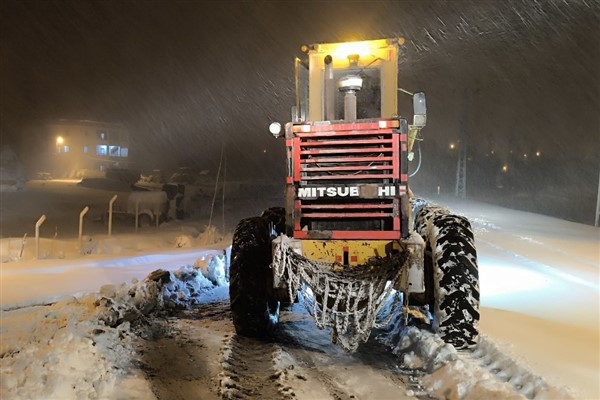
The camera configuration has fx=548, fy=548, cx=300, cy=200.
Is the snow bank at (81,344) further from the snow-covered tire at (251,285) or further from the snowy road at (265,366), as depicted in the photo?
the snow-covered tire at (251,285)

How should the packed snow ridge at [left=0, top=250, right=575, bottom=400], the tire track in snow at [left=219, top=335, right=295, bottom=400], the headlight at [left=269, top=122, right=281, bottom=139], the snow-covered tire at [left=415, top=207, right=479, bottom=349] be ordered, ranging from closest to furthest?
the packed snow ridge at [left=0, top=250, right=575, bottom=400] → the tire track in snow at [left=219, top=335, right=295, bottom=400] → the snow-covered tire at [left=415, top=207, right=479, bottom=349] → the headlight at [left=269, top=122, right=281, bottom=139]

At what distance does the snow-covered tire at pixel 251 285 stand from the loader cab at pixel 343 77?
1.76 metres

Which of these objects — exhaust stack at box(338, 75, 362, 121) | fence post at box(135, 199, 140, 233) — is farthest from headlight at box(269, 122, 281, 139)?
fence post at box(135, 199, 140, 233)

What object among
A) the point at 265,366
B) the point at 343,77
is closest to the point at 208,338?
the point at 265,366

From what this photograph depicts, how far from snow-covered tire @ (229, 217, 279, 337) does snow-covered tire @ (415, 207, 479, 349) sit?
202cm

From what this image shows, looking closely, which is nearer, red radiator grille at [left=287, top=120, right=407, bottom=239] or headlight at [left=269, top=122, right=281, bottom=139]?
red radiator grille at [left=287, top=120, right=407, bottom=239]

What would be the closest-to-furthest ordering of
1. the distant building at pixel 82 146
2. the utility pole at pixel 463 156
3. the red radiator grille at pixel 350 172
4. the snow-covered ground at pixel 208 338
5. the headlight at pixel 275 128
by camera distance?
the snow-covered ground at pixel 208 338 → the red radiator grille at pixel 350 172 → the headlight at pixel 275 128 → the utility pole at pixel 463 156 → the distant building at pixel 82 146

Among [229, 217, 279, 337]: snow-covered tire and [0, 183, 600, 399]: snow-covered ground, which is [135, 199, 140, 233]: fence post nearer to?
[0, 183, 600, 399]: snow-covered ground

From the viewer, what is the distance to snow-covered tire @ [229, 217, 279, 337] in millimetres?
6645

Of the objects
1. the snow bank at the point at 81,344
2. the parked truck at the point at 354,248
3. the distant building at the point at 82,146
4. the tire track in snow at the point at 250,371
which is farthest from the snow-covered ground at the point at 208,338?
the distant building at the point at 82,146

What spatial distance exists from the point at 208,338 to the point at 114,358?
1.38 m

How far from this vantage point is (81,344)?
559 cm

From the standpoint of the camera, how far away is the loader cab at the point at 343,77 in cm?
733

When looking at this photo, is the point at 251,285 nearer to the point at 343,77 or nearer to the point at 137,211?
the point at 343,77
